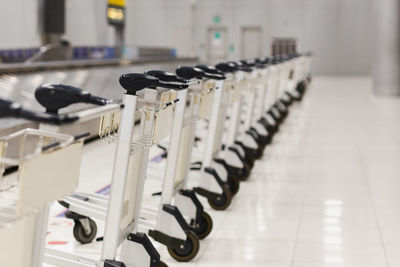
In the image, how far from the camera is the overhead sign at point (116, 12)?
2797 cm

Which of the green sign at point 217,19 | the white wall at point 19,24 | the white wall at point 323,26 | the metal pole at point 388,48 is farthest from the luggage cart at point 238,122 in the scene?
the green sign at point 217,19

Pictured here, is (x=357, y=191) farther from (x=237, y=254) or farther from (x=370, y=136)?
(x=370, y=136)

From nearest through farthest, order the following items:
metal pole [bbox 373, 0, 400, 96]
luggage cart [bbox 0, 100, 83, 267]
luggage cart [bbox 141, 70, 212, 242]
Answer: luggage cart [bbox 0, 100, 83, 267] → luggage cart [bbox 141, 70, 212, 242] → metal pole [bbox 373, 0, 400, 96]

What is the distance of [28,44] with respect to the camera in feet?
76.8

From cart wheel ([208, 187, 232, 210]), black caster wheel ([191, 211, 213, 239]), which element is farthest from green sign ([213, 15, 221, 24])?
black caster wheel ([191, 211, 213, 239])

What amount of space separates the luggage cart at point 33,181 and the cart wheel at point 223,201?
112 inches

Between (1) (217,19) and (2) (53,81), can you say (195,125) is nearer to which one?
(2) (53,81)

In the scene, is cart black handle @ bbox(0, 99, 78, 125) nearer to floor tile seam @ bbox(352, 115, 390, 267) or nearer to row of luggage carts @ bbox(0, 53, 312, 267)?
row of luggage carts @ bbox(0, 53, 312, 267)

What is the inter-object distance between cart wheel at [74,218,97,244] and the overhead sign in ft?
79.9

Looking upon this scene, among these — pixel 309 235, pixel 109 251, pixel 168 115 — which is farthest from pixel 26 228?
pixel 309 235

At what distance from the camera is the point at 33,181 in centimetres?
204

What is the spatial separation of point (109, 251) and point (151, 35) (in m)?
31.7

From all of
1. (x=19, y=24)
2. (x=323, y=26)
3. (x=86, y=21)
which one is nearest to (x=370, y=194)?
(x=19, y=24)

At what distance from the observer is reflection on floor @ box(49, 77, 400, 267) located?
13.8ft
